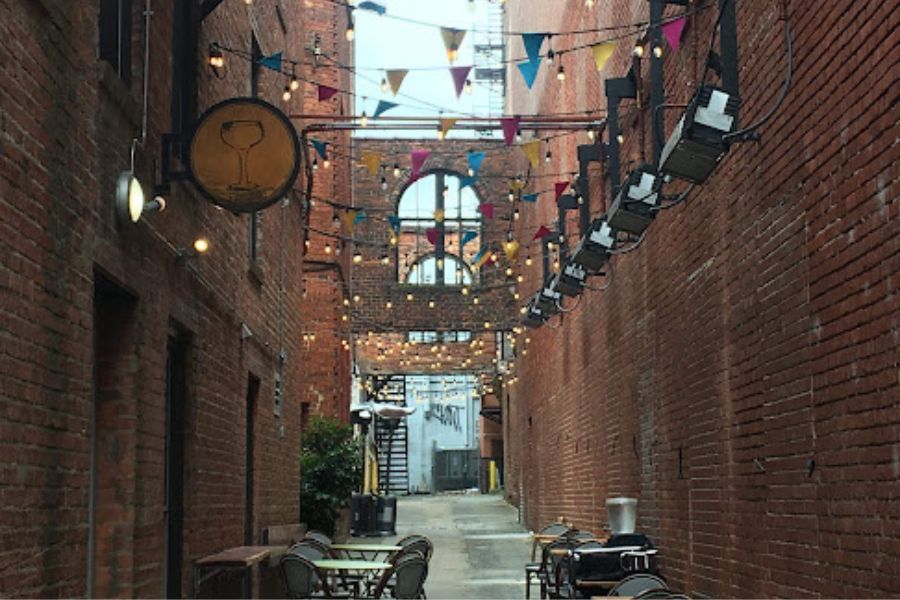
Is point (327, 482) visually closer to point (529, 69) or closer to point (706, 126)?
point (529, 69)

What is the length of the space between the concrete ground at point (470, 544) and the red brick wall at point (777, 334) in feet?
9.55

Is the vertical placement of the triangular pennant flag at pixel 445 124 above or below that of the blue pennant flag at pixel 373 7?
below

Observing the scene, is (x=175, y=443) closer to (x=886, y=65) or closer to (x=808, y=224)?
(x=808, y=224)

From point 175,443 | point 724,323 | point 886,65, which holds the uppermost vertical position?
point 886,65

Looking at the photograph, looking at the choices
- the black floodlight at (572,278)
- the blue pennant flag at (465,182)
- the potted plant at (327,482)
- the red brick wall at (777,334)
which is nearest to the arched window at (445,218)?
the blue pennant flag at (465,182)

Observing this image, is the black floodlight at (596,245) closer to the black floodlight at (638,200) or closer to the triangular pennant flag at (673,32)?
the black floodlight at (638,200)

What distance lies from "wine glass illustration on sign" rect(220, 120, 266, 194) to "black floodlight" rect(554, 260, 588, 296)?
270 inches

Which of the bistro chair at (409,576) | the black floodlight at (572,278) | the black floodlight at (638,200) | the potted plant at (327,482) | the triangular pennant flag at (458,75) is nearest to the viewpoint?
the black floodlight at (638,200)

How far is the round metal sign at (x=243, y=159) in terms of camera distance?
25.5 ft

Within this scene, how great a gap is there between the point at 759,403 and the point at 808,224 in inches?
62.9

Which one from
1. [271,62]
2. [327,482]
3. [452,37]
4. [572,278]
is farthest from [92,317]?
[327,482]

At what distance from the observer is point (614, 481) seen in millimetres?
14500

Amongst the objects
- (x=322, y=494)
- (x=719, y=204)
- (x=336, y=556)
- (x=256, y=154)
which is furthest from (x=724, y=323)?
(x=322, y=494)

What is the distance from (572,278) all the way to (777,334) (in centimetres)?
688
